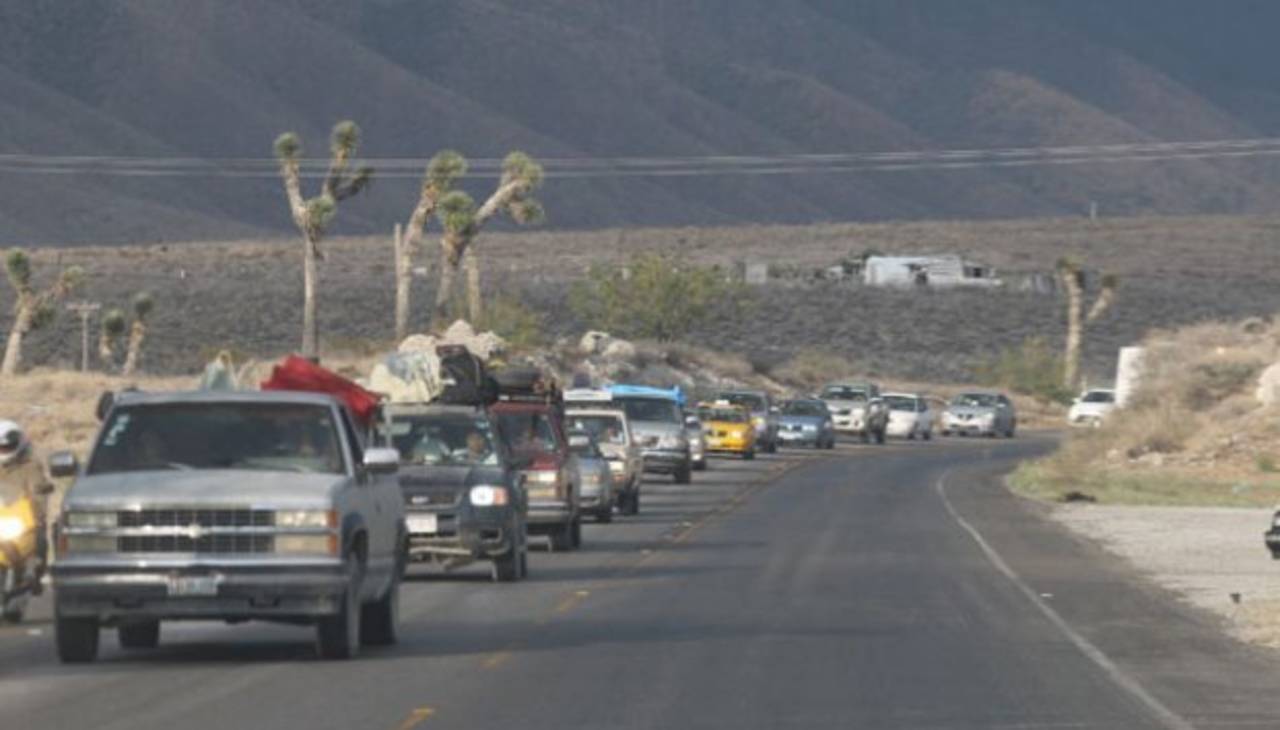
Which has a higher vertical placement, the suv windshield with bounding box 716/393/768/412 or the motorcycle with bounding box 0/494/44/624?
the motorcycle with bounding box 0/494/44/624

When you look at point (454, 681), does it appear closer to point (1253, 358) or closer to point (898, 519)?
point (898, 519)

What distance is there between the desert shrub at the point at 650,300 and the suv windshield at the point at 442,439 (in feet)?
291

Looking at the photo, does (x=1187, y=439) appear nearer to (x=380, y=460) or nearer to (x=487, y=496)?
(x=487, y=496)

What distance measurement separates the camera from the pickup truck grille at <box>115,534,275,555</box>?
21.2 metres

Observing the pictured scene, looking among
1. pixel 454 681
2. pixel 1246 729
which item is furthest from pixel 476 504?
pixel 1246 729

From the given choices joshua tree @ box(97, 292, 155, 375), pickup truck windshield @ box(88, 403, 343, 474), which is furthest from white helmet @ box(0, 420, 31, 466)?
joshua tree @ box(97, 292, 155, 375)

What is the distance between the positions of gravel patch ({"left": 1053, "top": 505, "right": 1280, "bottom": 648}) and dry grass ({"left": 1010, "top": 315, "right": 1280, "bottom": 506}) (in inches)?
163

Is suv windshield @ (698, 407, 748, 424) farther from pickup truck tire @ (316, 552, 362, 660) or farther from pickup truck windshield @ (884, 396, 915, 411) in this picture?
pickup truck tire @ (316, 552, 362, 660)

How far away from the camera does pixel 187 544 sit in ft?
69.8

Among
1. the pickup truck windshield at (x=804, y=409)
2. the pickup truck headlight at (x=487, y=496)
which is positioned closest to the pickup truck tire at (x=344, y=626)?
the pickup truck headlight at (x=487, y=496)

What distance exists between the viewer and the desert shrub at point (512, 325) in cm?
10031

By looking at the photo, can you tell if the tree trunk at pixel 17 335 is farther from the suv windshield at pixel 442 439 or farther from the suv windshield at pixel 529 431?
the suv windshield at pixel 442 439

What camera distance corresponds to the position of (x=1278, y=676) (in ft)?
72.8

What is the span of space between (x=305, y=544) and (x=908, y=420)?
7486 centimetres
